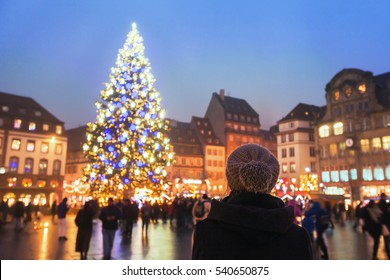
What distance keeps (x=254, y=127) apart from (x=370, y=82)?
104 ft

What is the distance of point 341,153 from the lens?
50938mm

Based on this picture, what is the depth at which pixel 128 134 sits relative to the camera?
22094mm

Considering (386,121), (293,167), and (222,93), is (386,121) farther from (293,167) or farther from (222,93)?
(222,93)

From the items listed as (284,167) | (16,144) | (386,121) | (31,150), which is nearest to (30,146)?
(31,150)

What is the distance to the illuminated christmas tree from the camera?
21.8 m

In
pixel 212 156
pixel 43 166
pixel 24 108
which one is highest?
pixel 24 108

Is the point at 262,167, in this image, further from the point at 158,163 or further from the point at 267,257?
the point at 158,163

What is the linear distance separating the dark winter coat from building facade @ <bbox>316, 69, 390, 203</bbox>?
46797mm

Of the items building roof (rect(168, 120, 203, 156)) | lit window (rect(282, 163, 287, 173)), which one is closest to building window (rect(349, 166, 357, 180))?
lit window (rect(282, 163, 287, 173))

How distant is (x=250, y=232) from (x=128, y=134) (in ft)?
67.3

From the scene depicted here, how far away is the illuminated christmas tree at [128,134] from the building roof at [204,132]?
46.7 metres

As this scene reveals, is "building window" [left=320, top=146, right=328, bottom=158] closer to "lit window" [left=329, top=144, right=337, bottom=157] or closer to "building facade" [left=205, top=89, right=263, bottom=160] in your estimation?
"lit window" [left=329, top=144, right=337, bottom=157]
